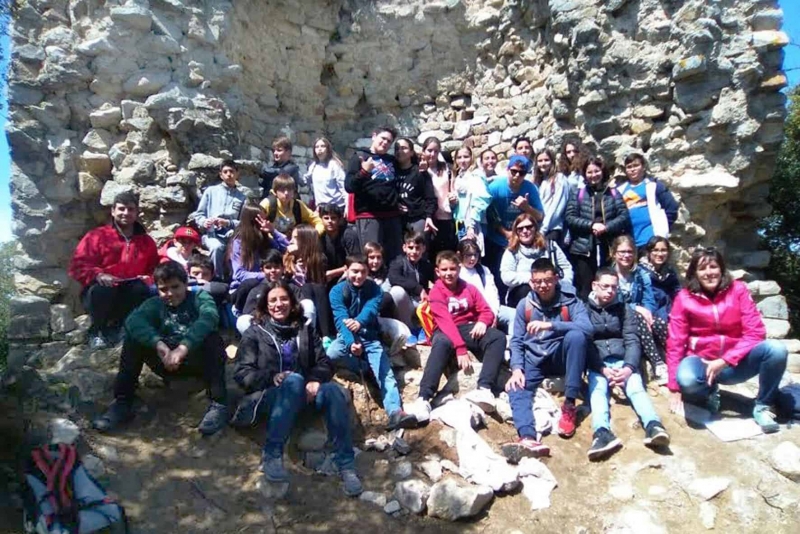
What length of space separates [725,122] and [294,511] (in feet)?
17.5

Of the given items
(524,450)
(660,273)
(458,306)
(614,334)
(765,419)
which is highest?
(660,273)

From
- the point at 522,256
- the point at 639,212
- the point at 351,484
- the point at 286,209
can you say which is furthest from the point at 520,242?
the point at 351,484

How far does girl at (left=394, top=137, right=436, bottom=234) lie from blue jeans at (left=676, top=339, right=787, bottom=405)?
2.57m

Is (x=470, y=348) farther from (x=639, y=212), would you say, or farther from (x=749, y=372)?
(x=639, y=212)

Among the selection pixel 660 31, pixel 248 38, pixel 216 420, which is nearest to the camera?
pixel 216 420

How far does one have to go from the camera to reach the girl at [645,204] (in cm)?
538

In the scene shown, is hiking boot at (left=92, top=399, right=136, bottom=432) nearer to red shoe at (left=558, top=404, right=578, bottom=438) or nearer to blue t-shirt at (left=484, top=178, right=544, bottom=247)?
red shoe at (left=558, top=404, right=578, bottom=438)

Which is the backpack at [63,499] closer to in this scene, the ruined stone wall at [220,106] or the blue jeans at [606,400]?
the ruined stone wall at [220,106]

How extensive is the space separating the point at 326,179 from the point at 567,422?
137 inches

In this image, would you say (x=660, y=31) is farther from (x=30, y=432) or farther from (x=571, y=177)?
(x=30, y=432)

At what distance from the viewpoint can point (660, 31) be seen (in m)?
6.03

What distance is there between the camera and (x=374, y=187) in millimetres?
5375

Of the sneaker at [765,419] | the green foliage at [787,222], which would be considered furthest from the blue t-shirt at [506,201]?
the green foliage at [787,222]

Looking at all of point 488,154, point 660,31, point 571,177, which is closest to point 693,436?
point 571,177
